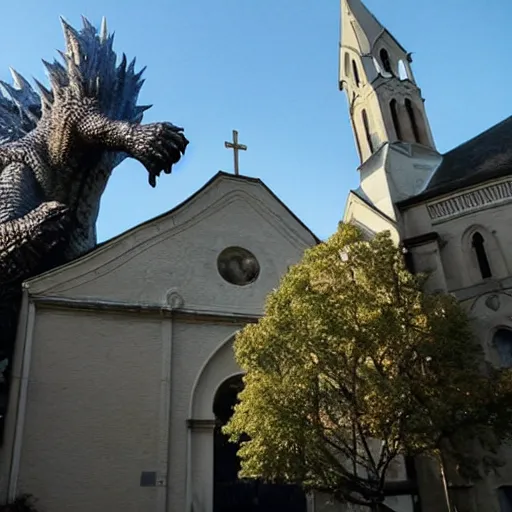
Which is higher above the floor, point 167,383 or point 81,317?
point 81,317

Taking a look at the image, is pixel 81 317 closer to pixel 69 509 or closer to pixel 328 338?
pixel 69 509

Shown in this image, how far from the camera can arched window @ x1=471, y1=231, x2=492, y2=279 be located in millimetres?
15633

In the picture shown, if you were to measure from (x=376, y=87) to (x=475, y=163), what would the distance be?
604 centimetres

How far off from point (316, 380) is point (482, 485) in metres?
6.35

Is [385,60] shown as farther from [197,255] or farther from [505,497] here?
[505,497]

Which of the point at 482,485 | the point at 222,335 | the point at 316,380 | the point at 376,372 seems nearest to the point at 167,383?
the point at 222,335

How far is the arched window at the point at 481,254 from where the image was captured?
15633mm

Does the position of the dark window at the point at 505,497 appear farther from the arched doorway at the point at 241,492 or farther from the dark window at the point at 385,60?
the dark window at the point at 385,60

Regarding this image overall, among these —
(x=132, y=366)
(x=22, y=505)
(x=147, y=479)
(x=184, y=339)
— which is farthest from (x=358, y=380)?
(x=22, y=505)

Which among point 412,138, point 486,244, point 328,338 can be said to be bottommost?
point 328,338

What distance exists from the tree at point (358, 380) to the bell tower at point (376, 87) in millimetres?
11712

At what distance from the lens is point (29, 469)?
1063 cm

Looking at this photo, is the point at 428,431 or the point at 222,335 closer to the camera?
the point at 428,431

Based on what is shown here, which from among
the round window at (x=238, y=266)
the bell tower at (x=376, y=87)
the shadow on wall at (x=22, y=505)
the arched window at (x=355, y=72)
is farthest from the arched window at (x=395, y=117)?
the shadow on wall at (x=22, y=505)
